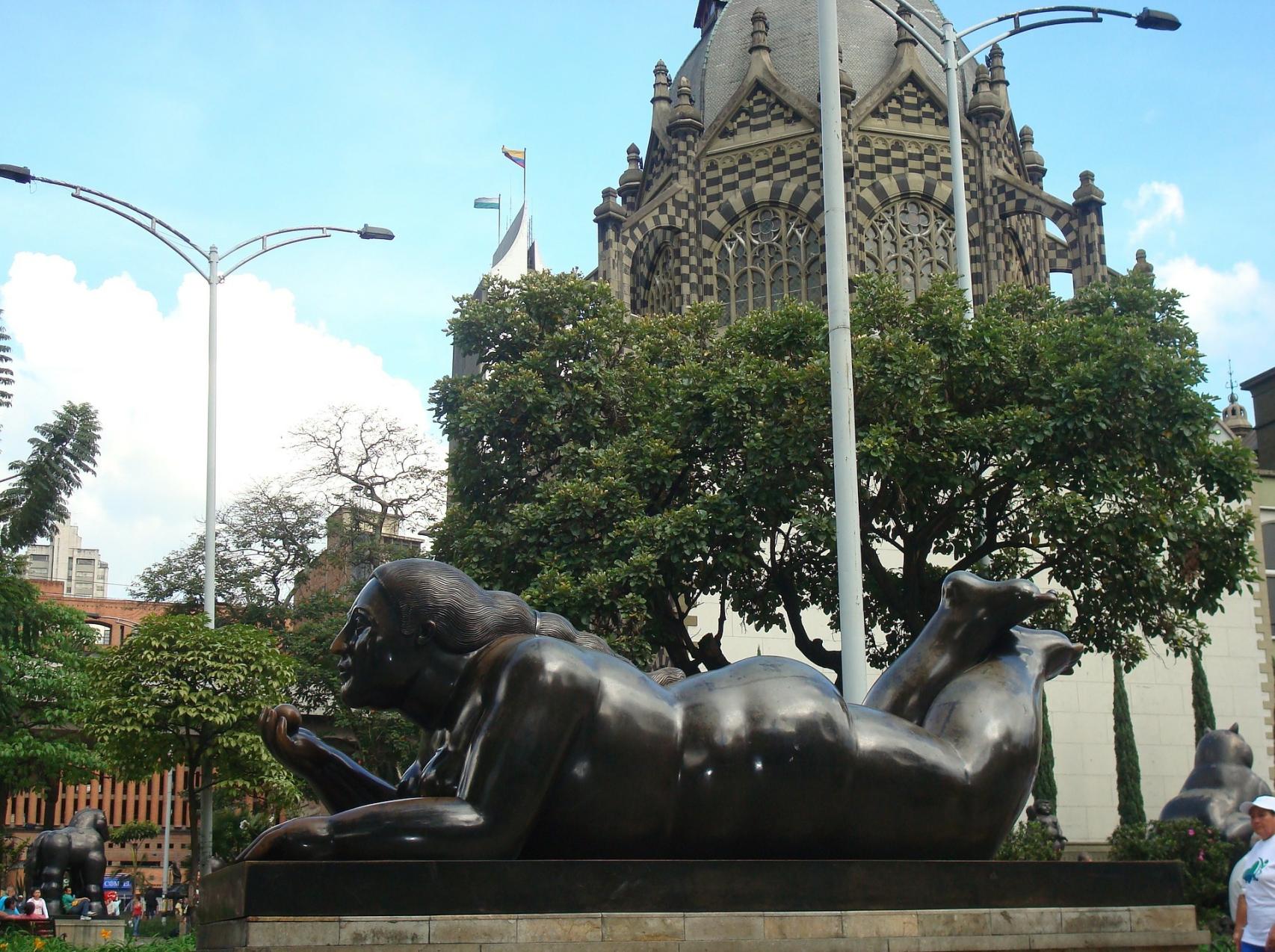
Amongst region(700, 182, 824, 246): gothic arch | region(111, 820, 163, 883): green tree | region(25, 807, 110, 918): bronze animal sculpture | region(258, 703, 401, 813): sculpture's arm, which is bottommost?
region(111, 820, 163, 883): green tree

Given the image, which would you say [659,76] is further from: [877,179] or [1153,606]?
[1153,606]

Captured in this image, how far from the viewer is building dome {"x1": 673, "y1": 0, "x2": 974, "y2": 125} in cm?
4528

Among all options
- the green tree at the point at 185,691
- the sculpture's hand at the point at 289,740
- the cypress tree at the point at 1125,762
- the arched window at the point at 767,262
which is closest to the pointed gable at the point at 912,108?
the arched window at the point at 767,262

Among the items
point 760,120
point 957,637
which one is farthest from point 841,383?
point 760,120

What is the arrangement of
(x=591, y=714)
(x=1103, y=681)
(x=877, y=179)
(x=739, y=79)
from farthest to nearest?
(x=739, y=79)
(x=877, y=179)
(x=1103, y=681)
(x=591, y=714)

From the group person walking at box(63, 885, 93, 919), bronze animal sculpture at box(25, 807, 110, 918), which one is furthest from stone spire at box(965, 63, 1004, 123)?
person walking at box(63, 885, 93, 919)

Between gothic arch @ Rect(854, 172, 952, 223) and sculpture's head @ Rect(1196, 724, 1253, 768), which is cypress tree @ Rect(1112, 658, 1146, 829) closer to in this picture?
gothic arch @ Rect(854, 172, 952, 223)

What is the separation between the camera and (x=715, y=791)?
5047mm

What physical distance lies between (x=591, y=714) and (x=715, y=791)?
1.81 ft

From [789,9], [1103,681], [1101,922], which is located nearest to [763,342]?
[1101,922]

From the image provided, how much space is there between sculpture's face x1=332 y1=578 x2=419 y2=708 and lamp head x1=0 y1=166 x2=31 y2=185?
20.8 meters

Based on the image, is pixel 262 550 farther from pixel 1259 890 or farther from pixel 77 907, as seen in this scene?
pixel 1259 890

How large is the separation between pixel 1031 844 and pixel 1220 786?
4.33 m

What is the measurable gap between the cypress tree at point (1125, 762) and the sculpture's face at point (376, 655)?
3402 centimetres
